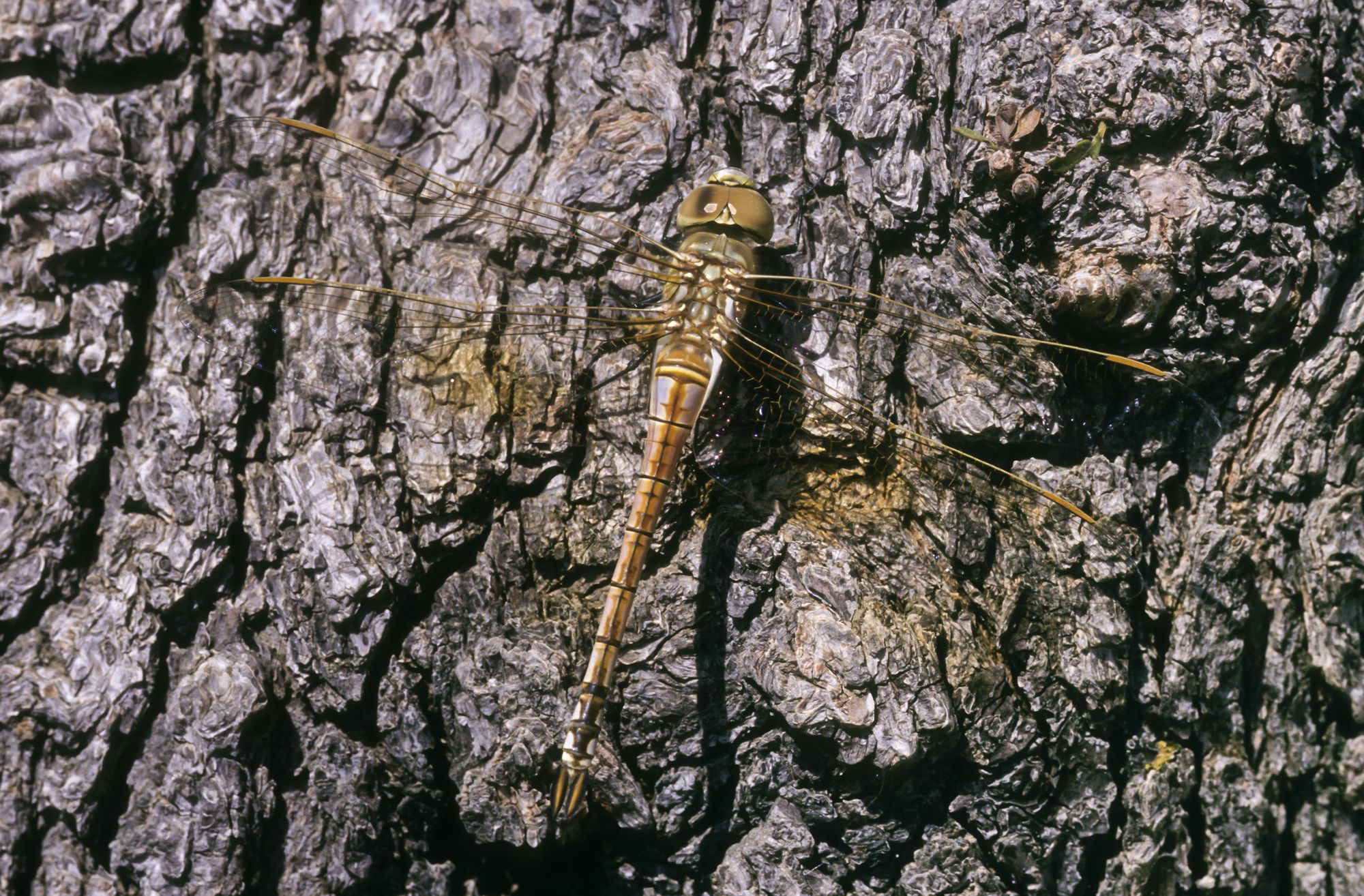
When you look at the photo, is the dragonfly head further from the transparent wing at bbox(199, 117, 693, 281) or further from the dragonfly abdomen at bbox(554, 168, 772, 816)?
the transparent wing at bbox(199, 117, 693, 281)

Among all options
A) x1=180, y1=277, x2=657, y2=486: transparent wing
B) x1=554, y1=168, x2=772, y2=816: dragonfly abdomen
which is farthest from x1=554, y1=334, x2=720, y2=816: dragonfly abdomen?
x1=180, y1=277, x2=657, y2=486: transparent wing

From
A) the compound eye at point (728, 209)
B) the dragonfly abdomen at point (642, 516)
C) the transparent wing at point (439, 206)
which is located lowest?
the dragonfly abdomen at point (642, 516)

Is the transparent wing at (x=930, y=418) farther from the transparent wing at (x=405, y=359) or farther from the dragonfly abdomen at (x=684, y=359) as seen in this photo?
the transparent wing at (x=405, y=359)

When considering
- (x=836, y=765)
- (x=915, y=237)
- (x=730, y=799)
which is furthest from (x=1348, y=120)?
(x=730, y=799)

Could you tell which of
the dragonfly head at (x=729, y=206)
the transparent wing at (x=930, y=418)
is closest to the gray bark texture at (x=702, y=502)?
the transparent wing at (x=930, y=418)

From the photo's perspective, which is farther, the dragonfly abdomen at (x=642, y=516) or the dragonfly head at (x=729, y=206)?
the dragonfly head at (x=729, y=206)

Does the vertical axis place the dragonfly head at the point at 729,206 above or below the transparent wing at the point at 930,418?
above

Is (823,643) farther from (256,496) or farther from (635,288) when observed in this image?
(256,496)

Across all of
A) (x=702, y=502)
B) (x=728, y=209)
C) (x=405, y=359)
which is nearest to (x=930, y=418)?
(x=702, y=502)
